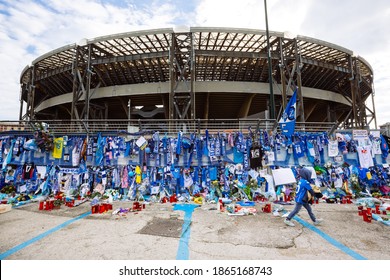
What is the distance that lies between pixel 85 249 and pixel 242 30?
1369cm

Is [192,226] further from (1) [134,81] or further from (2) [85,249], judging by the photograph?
(1) [134,81]

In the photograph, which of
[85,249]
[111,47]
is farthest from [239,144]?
[111,47]

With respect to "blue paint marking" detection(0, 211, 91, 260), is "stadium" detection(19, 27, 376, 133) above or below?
above

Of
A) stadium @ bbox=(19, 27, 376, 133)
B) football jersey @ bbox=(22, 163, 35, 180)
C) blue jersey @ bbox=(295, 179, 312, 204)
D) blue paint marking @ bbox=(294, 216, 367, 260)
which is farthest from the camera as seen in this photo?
stadium @ bbox=(19, 27, 376, 133)

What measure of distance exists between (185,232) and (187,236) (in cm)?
23

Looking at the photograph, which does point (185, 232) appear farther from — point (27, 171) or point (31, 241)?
point (27, 171)

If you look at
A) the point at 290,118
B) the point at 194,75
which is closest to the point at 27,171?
the point at 290,118

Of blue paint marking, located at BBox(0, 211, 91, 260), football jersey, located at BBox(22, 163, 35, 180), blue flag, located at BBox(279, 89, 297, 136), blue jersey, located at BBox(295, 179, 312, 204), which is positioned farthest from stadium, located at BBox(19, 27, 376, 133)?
blue paint marking, located at BBox(0, 211, 91, 260)

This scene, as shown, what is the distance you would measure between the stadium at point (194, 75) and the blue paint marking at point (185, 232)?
8590mm

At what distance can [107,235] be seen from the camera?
3.92 m

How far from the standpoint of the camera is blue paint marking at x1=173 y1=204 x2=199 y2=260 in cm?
313

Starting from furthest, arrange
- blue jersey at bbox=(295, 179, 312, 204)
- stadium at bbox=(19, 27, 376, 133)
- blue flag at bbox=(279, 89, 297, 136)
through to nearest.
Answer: stadium at bbox=(19, 27, 376, 133)
blue flag at bbox=(279, 89, 297, 136)
blue jersey at bbox=(295, 179, 312, 204)

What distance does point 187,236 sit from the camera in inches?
154

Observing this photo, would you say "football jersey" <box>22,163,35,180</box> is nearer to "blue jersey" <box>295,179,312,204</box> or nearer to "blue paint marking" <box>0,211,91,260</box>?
"blue paint marking" <box>0,211,91,260</box>
